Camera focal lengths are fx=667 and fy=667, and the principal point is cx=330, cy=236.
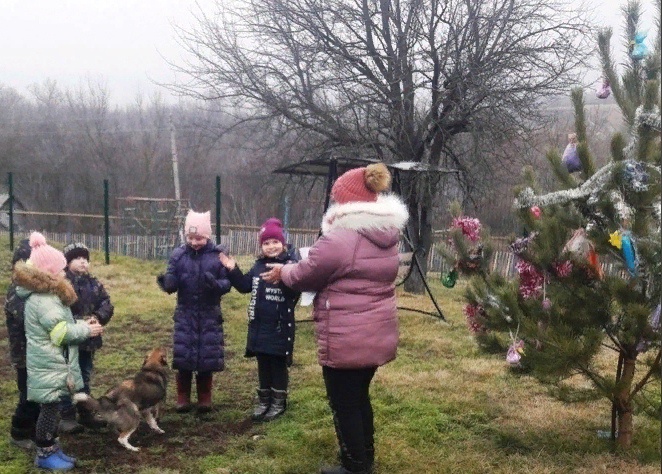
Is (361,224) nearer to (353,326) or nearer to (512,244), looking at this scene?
(353,326)

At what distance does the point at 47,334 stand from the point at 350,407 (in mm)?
1710

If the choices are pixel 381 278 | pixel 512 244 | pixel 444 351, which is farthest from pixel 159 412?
pixel 444 351

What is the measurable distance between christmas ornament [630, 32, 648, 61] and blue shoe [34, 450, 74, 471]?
3.79m

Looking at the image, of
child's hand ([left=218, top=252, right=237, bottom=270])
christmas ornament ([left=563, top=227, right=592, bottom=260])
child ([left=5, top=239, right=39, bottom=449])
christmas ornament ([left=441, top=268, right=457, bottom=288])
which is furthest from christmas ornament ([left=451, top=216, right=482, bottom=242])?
child ([left=5, top=239, right=39, bottom=449])

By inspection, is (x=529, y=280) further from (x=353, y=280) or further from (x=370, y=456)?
(x=370, y=456)

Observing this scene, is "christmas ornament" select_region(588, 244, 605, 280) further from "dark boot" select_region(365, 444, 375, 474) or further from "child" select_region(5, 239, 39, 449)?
"child" select_region(5, 239, 39, 449)

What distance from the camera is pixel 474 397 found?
5148mm

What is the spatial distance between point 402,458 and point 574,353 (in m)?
1.20

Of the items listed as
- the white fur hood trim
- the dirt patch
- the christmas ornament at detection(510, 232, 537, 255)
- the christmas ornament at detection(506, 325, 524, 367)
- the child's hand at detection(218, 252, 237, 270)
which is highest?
the white fur hood trim

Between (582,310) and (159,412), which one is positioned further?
(159,412)

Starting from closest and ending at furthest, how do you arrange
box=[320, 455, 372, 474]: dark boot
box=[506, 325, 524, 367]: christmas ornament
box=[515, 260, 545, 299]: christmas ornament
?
box=[320, 455, 372, 474]: dark boot, box=[506, 325, 524, 367]: christmas ornament, box=[515, 260, 545, 299]: christmas ornament

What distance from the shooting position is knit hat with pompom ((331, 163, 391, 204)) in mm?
3467

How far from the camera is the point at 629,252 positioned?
314 centimetres

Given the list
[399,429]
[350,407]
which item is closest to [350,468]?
[350,407]
